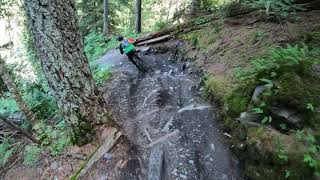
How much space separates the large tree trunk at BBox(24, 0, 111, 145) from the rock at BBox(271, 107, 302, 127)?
12.6ft

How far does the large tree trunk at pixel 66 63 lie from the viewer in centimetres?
489

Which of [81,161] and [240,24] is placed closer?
[81,161]

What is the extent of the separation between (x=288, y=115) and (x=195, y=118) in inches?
98.7

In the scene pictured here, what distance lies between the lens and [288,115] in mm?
4730

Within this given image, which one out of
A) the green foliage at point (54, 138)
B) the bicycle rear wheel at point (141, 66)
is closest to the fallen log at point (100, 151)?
the green foliage at point (54, 138)

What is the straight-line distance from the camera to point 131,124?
704 centimetres

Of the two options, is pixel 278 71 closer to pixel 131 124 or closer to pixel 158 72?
pixel 131 124

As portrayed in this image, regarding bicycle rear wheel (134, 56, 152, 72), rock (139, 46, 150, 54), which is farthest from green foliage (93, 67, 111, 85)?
rock (139, 46, 150, 54)

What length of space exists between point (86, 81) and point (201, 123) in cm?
305

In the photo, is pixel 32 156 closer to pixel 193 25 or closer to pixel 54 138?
pixel 54 138

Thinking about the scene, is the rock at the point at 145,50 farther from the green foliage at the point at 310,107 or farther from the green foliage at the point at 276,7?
the green foliage at the point at 310,107

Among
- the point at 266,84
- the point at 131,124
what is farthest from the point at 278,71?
the point at 131,124

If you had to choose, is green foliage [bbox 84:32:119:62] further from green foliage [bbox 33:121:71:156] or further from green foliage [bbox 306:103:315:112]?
green foliage [bbox 306:103:315:112]

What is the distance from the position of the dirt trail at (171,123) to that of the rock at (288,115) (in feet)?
4.33
